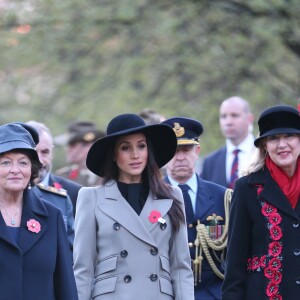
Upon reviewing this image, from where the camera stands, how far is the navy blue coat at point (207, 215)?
9984 mm

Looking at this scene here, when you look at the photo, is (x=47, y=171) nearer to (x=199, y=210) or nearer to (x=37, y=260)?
(x=199, y=210)

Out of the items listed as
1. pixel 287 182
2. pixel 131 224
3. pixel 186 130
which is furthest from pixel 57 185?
pixel 287 182

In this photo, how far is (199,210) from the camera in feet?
33.4

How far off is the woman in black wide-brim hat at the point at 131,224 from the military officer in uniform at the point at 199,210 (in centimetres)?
116

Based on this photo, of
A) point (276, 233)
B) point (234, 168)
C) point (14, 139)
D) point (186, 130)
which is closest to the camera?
point (14, 139)

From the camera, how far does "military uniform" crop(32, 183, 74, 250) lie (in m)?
10.5

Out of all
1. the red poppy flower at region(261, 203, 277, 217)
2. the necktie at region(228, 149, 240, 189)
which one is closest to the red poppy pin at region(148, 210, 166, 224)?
the red poppy flower at region(261, 203, 277, 217)

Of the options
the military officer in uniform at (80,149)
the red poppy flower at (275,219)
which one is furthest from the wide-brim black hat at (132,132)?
the military officer in uniform at (80,149)

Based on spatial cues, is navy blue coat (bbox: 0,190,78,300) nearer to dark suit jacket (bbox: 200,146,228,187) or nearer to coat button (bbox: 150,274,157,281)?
coat button (bbox: 150,274,157,281)

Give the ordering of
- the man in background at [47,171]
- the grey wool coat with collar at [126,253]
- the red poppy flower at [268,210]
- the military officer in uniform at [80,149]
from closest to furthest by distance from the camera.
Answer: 1. the grey wool coat with collar at [126,253]
2. the red poppy flower at [268,210]
3. the man in background at [47,171]
4. the military officer in uniform at [80,149]

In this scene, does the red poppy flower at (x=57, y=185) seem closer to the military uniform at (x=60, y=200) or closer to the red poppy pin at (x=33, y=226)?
the military uniform at (x=60, y=200)

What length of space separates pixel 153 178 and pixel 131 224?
44 centimetres

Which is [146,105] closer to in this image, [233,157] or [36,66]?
[36,66]

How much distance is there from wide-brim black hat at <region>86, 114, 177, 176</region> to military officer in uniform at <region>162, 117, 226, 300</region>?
1.11 metres
